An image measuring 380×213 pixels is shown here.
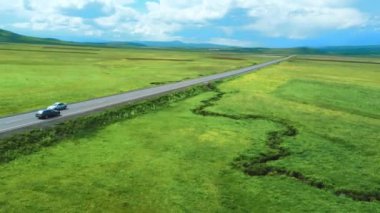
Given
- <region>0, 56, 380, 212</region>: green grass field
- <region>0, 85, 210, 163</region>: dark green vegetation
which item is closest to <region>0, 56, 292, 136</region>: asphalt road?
<region>0, 85, 210, 163</region>: dark green vegetation

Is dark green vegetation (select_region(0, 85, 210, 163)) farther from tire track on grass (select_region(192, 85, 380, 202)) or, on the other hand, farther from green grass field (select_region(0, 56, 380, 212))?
tire track on grass (select_region(192, 85, 380, 202))

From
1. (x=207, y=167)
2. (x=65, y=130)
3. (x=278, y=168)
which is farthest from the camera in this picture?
(x=65, y=130)

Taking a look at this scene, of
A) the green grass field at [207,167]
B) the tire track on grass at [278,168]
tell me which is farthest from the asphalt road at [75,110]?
the tire track on grass at [278,168]

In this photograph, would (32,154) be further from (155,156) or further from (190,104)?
(190,104)

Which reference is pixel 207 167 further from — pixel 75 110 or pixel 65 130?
pixel 75 110

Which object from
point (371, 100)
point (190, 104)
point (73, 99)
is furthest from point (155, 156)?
point (371, 100)

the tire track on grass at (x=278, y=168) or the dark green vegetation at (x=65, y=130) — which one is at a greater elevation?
the dark green vegetation at (x=65, y=130)

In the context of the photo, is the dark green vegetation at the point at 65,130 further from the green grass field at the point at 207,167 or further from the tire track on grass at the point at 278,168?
the tire track on grass at the point at 278,168

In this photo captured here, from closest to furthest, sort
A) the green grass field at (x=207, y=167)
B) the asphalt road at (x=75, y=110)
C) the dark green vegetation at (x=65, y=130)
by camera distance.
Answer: the green grass field at (x=207, y=167)
the dark green vegetation at (x=65, y=130)
the asphalt road at (x=75, y=110)

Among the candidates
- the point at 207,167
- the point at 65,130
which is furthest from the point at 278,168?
the point at 65,130
